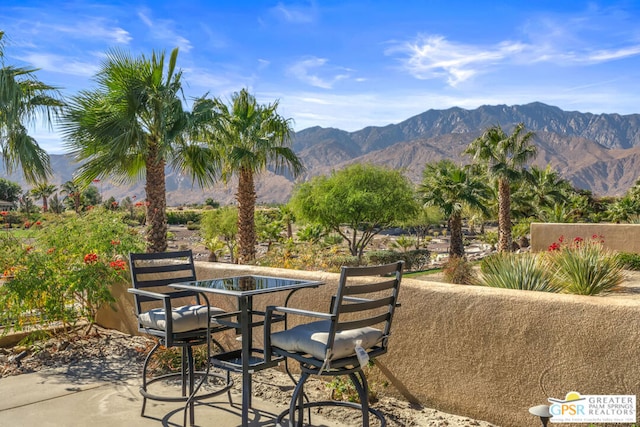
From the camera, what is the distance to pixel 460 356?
417cm

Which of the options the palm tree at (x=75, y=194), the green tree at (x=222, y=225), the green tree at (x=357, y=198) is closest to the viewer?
the palm tree at (x=75, y=194)

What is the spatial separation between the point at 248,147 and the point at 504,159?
1851 cm

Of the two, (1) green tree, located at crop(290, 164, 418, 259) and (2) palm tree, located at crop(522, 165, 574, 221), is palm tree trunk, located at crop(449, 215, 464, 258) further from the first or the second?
(2) palm tree, located at crop(522, 165, 574, 221)

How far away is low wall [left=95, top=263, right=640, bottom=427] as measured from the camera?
354 centimetres

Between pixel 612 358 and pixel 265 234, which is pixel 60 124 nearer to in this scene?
pixel 612 358

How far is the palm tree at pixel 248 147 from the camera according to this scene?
55.4 ft

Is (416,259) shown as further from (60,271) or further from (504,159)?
(60,271)

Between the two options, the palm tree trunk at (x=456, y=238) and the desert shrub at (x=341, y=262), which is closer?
the desert shrub at (x=341, y=262)

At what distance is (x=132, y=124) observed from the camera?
1146cm

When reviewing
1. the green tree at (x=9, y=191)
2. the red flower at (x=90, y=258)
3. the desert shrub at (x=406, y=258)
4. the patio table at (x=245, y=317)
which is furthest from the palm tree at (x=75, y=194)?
the green tree at (x=9, y=191)

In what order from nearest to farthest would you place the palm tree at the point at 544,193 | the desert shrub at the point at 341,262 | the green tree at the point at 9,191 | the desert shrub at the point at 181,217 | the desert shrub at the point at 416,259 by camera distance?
the desert shrub at the point at 341,262, the desert shrub at the point at 416,259, the palm tree at the point at 544,193, the desert shrub at the point at 181,217, the green tree at the point at 9,191

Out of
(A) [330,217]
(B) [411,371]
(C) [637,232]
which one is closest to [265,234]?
(A) [330,217]

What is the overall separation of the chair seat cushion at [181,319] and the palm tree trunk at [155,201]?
26.9 ft

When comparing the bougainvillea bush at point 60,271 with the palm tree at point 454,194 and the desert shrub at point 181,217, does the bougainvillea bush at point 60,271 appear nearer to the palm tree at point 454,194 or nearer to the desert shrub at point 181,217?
the palm tree at point 454,194
